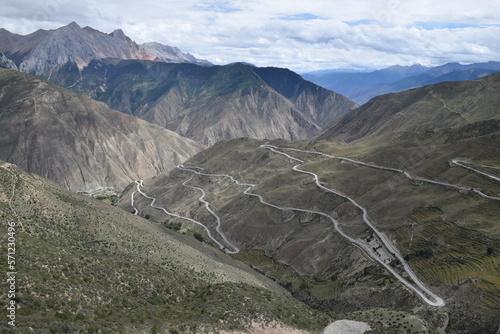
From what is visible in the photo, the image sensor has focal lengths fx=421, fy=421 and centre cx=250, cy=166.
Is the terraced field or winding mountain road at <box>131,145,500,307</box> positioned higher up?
the terraced field

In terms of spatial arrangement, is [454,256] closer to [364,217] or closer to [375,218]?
[375,218]

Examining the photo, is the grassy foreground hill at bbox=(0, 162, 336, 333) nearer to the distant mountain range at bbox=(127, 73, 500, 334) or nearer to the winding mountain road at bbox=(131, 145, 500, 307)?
the distant mountain range at bbox=(127, 73, 500, 334)

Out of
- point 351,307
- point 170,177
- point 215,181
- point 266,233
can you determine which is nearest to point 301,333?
point 351,307

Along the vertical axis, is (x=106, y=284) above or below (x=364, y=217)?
above


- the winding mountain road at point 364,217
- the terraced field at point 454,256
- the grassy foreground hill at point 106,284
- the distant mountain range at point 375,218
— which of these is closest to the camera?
the grassy foreground hill at point 106,284

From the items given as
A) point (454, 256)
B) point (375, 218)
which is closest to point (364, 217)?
point (375, 218)

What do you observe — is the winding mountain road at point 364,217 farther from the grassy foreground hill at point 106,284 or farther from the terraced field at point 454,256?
the grassy foreground hill at point 106,284


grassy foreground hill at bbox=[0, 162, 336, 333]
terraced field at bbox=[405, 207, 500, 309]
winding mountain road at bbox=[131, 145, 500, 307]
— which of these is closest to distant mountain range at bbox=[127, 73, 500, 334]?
terraced field at bbox=[405, 207, 500, 309]

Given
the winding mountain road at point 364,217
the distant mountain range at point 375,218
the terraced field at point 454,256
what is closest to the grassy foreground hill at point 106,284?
the distant mountain range at point 375,218
